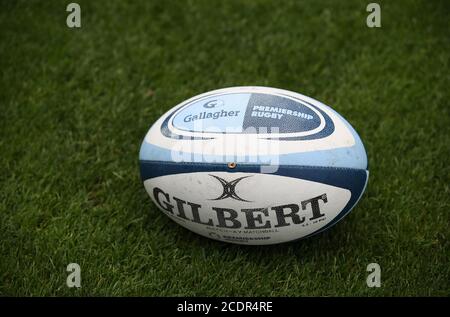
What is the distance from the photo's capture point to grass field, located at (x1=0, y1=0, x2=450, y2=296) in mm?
2479

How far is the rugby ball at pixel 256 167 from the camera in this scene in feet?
7.50

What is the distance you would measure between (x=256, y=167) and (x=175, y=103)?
1.21 m

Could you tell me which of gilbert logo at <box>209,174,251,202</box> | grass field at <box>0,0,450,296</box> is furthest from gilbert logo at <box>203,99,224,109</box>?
grass field at <box>0,0,450,296</box>

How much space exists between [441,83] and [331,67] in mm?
679

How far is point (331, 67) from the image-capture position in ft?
12.0

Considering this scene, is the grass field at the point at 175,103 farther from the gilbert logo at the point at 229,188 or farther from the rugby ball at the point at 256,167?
the gilbert logo at the point at 229,188

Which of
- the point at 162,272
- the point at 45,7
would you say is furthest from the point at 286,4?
the point at 162,272

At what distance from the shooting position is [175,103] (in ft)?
11.0

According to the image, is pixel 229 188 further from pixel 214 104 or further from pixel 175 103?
pixel 175 103

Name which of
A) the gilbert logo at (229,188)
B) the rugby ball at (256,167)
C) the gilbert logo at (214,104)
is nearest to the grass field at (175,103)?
the rugby ball at (256,167)

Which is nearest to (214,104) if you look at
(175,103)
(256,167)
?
(256,167)

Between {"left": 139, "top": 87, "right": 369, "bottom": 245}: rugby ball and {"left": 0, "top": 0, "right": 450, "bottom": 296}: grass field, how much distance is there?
0.23m
